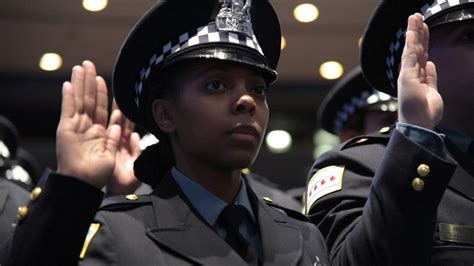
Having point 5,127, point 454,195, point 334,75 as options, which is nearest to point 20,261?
point 454,195

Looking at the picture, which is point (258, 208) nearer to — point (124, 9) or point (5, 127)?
point (5, 127)

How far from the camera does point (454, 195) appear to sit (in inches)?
109

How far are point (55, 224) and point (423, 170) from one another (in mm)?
854

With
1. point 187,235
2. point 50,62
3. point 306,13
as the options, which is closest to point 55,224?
point 187,235

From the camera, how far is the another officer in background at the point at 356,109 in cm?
463

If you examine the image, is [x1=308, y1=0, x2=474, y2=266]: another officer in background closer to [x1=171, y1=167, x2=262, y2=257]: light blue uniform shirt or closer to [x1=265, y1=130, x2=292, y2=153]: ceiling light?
[x1=171, y1=167, x2=262, y2=257]: light blue uniform shirt

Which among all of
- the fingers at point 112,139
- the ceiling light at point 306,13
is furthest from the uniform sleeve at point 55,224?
the ceiling light at point 306,13

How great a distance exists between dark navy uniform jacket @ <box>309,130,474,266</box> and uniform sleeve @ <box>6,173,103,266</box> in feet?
2.17

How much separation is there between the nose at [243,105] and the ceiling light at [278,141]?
7.15 metres

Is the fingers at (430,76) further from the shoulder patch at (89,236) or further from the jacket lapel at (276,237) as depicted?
the shoulder patch at (89,236)

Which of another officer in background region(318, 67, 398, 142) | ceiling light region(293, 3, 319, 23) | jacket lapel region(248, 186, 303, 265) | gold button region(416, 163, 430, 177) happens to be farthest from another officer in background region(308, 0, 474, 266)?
ceiling light region(293, 3, 319, 23)

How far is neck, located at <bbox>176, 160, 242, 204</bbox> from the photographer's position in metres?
2.69

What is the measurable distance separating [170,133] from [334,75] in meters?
5.60

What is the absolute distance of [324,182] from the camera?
116 inches
